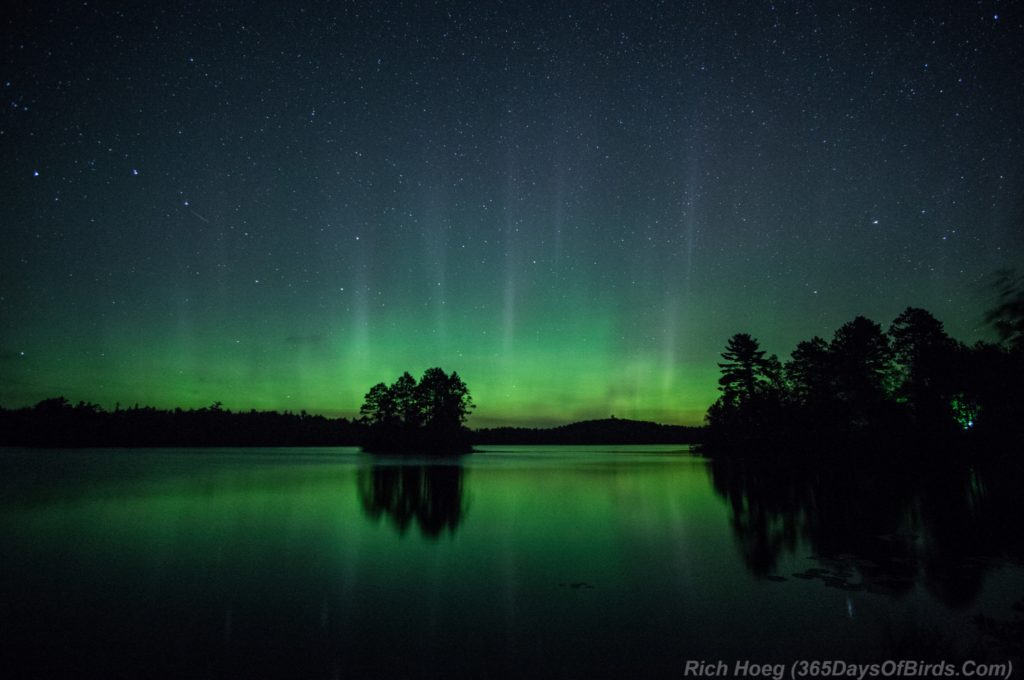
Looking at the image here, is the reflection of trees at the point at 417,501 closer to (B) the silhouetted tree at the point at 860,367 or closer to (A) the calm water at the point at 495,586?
(A) the calm water at the point at 495,586

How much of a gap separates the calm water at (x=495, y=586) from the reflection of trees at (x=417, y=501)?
27 centimetres

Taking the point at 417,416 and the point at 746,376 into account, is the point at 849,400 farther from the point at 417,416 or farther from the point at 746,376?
the point at 417,416

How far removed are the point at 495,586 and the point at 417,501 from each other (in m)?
13.9

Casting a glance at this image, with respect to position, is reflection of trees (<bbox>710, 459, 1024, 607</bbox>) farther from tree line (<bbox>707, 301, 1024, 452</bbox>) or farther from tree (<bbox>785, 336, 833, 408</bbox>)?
tree (<bbox>785, 336, 833, 408</bbox>)

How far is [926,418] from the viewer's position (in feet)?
117

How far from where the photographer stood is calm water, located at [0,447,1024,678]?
7051 millimetres

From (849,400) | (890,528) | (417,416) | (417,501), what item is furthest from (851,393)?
(417,416)

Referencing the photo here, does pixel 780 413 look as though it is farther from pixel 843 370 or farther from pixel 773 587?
pixel 773 587

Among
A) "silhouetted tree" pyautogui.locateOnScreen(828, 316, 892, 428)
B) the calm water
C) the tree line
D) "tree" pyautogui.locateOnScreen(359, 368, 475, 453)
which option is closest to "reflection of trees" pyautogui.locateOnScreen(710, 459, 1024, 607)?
the calm water

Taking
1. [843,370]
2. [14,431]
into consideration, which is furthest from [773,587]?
[14,431]

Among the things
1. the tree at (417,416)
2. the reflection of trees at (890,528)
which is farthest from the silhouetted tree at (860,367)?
the tree at (417,416)

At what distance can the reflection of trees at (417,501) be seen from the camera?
18.1 metres

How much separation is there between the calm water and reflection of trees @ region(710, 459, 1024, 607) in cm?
11

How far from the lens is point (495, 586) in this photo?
10602mm
